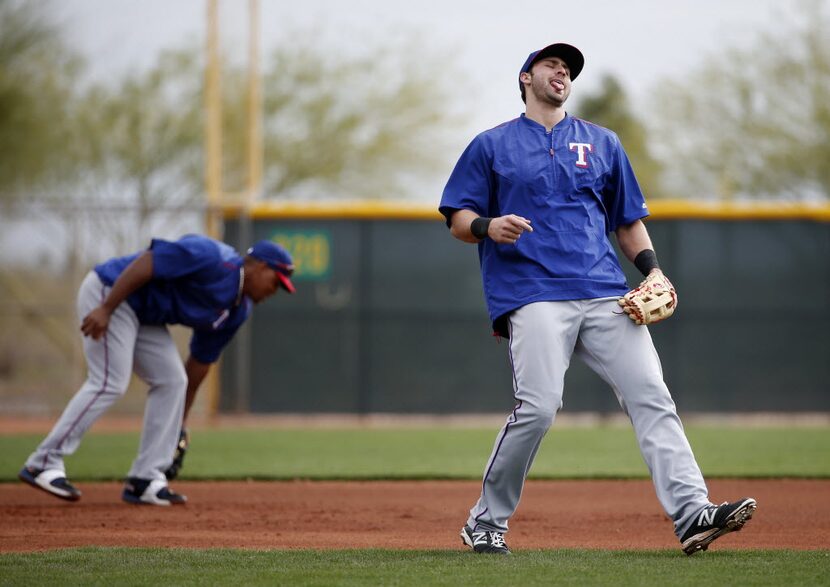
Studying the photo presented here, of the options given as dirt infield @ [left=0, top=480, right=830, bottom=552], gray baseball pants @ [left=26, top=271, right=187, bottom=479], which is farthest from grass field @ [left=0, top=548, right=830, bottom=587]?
gray baseball pants @ [left=26, top=271, right=187, bottom=479]

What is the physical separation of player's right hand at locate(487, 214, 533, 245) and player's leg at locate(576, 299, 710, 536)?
458 mm

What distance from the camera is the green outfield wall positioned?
54.3 ft

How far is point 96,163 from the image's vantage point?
27.1 metres

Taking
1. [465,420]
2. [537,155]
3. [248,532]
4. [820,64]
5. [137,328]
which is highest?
[820,64]

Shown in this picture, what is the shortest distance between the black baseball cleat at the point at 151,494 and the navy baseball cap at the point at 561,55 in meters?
Result: 3.57

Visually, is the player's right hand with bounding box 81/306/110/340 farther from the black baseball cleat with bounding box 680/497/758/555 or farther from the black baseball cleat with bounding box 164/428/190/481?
the black baseball cleat with bounding box 680/497/758/555

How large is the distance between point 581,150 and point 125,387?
350 centimetres

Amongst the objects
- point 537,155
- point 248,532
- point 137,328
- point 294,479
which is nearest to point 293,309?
point 294,479

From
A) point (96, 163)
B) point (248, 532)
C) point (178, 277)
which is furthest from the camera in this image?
point (96, 163)

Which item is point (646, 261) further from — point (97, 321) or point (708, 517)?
point (97, 321)

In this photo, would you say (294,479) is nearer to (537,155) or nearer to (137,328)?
(137,328)

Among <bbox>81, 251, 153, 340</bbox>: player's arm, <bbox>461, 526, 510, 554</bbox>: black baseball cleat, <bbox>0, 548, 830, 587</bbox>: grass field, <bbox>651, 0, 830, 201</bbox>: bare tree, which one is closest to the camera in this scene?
<bbox>0, 548, 830, 587</bbox>: grass field

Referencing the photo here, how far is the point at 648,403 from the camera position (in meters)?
5.12

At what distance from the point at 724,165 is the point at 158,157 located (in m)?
12.7
